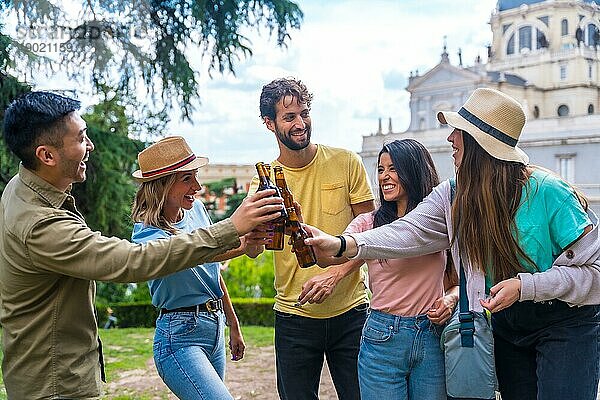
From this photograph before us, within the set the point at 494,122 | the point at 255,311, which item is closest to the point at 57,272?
the point at 494,122

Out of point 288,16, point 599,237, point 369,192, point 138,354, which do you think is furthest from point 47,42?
point 599,237

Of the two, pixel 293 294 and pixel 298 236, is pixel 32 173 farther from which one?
pixel 293 294

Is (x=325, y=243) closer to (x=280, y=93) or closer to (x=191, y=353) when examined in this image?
(x=191, y=353)

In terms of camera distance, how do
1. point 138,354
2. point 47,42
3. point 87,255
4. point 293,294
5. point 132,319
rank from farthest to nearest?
point 132,319 → point 138,354 → point 47,42 → point 293,294 → point 87,255

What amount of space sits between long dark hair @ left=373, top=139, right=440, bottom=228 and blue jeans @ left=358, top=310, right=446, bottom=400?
1.50 feet

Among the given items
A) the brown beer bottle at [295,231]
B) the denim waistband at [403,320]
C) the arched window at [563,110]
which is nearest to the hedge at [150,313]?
the denim waistband at [403,320]

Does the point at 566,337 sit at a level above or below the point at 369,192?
below

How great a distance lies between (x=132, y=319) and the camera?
14.9m

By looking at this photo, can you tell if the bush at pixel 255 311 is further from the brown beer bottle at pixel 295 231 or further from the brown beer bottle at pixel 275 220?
the brown beer bottle at pixel 275 220

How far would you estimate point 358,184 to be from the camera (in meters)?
3.94

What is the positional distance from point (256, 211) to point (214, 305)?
970 mm

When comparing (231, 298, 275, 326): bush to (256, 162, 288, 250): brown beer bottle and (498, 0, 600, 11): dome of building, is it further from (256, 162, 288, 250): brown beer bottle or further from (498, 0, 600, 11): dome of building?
(498, 0, 600, 11): dome of building

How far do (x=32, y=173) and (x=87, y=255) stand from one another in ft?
1.20

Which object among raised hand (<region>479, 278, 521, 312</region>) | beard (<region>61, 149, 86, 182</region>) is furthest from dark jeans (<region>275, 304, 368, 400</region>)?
beard (<region>61, 149, 86, 182</region>)
